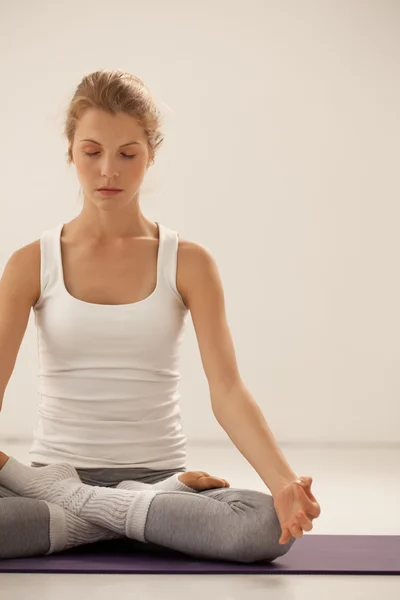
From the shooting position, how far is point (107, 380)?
2.28 m

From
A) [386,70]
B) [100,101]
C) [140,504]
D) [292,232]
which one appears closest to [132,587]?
[140,504]

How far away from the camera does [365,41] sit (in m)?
5.34

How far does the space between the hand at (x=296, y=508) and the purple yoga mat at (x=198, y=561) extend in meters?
0.12

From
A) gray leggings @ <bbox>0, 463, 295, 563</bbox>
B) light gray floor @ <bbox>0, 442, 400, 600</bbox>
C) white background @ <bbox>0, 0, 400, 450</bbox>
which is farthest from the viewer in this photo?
white background @ <bbox>0, 0, 400, 450</bbox>

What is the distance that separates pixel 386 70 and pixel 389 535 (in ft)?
11.2

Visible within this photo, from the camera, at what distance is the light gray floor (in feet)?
5.87

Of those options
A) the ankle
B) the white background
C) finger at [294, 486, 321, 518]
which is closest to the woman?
the ankle

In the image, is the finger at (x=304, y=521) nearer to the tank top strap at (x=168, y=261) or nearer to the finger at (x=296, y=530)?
the finger at (x=296, y=530)

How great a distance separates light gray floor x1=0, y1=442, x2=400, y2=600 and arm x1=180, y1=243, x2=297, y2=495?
0.22m

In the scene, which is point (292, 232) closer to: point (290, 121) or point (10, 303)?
point (290, 121)

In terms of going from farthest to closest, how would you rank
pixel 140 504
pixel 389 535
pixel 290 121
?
1. pixel 290 121
2. pixel 389 535
3. pixel 140 504

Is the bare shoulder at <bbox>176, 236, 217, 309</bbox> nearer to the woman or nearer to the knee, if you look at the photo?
the woman

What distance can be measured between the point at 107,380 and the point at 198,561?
45 centimetres

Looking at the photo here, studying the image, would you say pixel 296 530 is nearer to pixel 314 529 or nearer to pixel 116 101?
pixel 314 529
